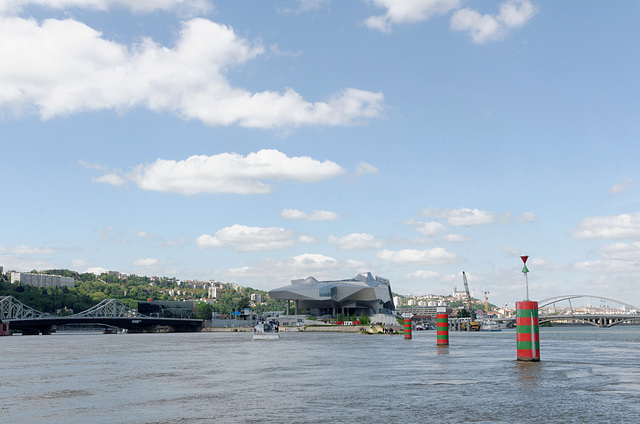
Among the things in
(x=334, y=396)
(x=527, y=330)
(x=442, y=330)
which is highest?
(x=527, y=330)

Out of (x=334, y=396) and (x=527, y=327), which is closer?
(x=334, y=396)

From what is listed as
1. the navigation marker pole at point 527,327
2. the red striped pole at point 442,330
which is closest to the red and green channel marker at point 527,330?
the navigation marker pole at point 527,327

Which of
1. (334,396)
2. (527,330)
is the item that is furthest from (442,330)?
(334,396)

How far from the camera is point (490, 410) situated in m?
19.0

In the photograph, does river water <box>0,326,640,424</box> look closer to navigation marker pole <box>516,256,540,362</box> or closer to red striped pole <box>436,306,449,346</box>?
navigation marker pole <box>516,256,540,362</box>

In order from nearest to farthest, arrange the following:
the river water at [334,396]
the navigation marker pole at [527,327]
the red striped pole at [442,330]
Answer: the river water at [334,396], the navigation marker pole at [527,327], the red striped pole at [442,330]

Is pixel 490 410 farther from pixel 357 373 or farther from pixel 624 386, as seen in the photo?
pixel 357 373

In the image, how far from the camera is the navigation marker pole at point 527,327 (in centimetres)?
3503

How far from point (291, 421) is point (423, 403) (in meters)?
5.57

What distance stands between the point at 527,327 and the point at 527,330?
434mm

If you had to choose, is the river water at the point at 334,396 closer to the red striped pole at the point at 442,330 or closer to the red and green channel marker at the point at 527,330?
the red and green channel marker at the point at 527,330

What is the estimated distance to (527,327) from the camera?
3597 centimetres

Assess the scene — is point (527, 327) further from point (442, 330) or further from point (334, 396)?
point (442, 330)

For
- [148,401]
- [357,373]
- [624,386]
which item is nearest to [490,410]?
[624,386]
